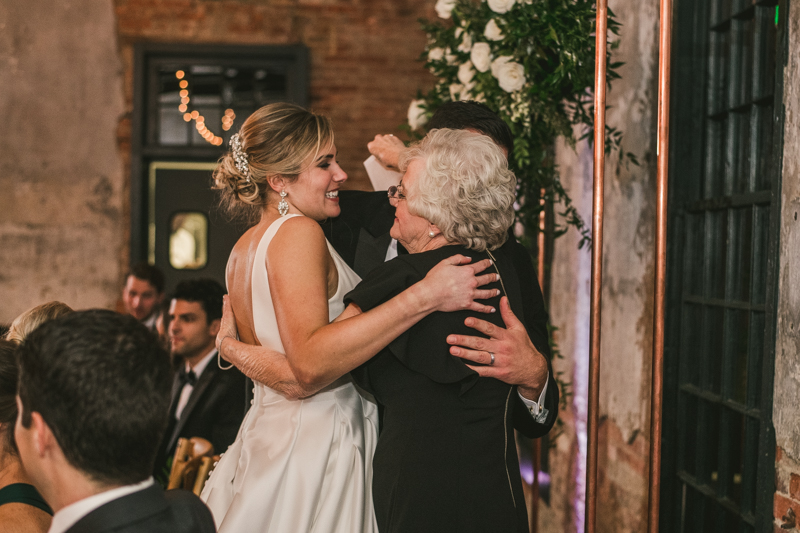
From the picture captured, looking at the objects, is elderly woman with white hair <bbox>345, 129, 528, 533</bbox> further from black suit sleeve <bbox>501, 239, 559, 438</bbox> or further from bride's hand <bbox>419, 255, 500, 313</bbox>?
black suit sleeve <bbox>501, 239, 559, 438</bbox>

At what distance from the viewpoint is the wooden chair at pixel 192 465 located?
2.85 meters

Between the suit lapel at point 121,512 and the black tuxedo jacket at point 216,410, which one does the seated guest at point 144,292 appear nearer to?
the black tuxedo jacket at point 216,410

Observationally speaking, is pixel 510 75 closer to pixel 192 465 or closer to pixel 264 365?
pixel 264 365

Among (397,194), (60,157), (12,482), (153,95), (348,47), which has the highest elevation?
(348,47)

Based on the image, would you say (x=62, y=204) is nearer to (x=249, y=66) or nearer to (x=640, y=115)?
(x=249, y=66)

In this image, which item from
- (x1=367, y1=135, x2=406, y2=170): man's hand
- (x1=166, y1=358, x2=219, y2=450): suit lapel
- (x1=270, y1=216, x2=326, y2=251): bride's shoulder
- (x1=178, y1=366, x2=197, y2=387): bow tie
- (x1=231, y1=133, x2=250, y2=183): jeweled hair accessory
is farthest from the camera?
(x1=178, y1=366, x2=197, y2=387): bow tie

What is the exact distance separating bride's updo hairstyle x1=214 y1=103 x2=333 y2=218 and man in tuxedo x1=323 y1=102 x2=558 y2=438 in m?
0.29

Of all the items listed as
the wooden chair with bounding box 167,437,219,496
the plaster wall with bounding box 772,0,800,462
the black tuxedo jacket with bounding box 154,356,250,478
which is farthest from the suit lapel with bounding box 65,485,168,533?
the black tuxedo jacket with bounding box 154,356,250,478

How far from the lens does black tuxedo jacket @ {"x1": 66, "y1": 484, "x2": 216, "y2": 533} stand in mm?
1059

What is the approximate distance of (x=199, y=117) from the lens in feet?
19.1

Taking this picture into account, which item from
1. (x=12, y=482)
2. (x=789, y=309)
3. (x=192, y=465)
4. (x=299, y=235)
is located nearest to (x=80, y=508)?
(x=12, y=482)

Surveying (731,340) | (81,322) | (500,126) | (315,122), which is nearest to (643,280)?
(731,340)

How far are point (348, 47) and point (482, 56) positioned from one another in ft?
9.91

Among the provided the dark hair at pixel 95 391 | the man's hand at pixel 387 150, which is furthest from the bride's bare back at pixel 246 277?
the dark hair at pixel 95 391
